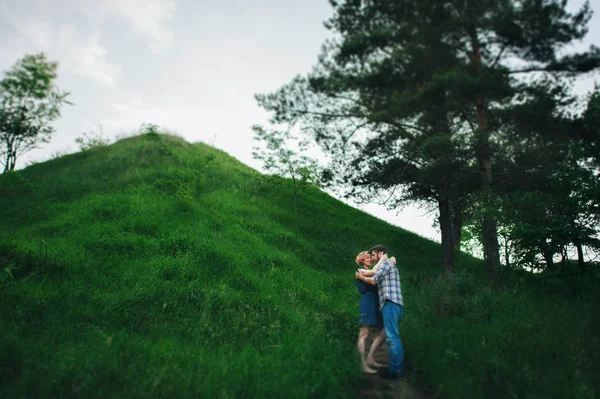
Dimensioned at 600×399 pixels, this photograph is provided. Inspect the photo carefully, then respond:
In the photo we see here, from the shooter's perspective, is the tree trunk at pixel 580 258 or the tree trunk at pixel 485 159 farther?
the tree trunk at pixel 485 159

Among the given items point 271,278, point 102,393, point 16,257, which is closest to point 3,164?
point 16,257

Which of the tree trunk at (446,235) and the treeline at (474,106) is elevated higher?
the treeline at (474,106)

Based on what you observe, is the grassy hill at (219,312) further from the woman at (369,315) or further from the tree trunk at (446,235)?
the tree trunk at (446,235)

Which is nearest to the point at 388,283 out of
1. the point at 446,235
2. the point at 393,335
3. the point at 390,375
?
the point at 393,335

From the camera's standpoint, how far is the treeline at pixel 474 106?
29.1 feet

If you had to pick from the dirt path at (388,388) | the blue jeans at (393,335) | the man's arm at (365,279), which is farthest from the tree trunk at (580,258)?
the dirt path at (388,388)

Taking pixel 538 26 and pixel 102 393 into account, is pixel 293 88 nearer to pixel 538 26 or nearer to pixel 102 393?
pixel 538 26

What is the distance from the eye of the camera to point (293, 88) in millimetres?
12703

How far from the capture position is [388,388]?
504 centimetres

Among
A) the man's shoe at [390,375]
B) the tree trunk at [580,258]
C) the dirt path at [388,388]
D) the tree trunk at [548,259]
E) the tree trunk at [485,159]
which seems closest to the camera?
the dirt path at [388,388]

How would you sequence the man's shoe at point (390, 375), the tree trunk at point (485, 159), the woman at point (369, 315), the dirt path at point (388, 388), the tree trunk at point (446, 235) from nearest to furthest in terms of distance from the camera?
the dirt path at point (388, 388), the man's shoe at point (390, 375), the woman at point (369, 315), the tree trunk at point (485, 159), the tree trunk at point (446, 235)

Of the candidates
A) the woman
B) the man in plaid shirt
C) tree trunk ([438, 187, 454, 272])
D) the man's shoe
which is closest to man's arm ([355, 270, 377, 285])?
the man in plaid shirt

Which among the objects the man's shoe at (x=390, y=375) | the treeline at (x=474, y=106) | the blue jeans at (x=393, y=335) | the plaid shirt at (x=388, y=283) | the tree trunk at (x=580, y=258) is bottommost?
the man's shoe at (x=390, y=375)

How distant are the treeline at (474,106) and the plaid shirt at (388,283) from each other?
12.0ft
